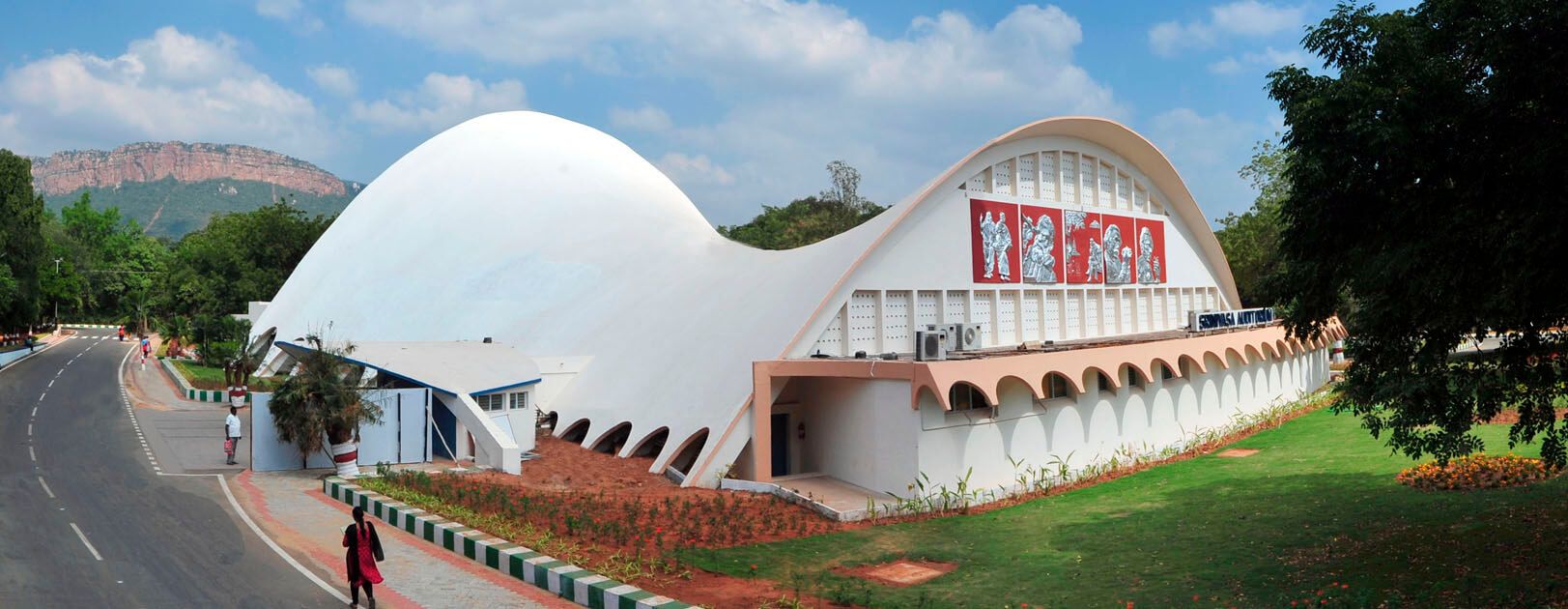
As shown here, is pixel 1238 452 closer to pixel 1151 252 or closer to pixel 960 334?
pixel 960 334

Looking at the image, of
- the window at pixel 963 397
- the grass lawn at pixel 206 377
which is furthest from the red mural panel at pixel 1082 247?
the grass lawn at pixel 206 377

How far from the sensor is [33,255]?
39562 millimetres

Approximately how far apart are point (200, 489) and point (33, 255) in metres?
33.4

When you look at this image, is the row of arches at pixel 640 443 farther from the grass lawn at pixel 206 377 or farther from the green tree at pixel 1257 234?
the green tree at pixel 1257 234

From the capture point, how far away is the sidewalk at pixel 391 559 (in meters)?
9.59

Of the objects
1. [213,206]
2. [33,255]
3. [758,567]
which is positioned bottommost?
[758,567]

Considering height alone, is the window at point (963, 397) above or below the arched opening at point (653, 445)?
above

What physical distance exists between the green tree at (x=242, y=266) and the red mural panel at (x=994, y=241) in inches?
1459

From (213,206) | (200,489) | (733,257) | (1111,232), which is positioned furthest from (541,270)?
(213,206)

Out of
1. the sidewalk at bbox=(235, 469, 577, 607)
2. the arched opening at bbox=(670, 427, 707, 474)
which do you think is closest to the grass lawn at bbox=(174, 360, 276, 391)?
the sidewalk at bbox=(235, 469, 577, 607)

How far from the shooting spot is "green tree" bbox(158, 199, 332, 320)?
44000 millimetres

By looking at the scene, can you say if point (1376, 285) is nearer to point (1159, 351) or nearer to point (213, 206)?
point (1159, 351)

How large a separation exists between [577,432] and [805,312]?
705 centimetres

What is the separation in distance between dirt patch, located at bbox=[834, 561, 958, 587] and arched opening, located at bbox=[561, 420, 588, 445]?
1161cm
